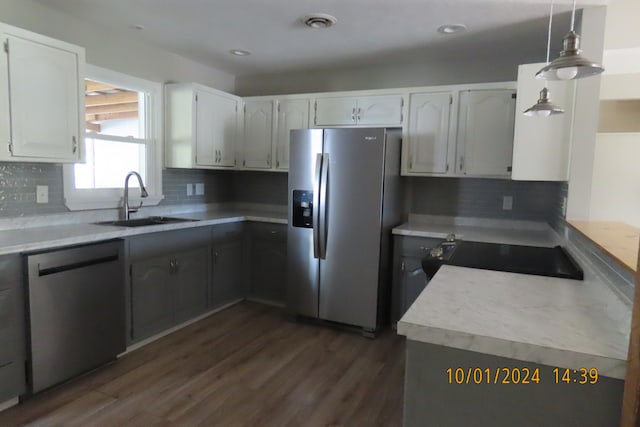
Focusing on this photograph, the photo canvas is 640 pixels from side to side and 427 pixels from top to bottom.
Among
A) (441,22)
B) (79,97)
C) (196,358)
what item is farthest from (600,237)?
(79,97)

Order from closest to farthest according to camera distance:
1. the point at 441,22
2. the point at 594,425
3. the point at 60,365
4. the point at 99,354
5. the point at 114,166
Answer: the point at 594,425 → the point at 60,365 → the point at 99,354 → the point at 441,22 → the point at 114,166

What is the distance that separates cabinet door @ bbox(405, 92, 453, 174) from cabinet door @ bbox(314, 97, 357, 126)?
0.54 meters

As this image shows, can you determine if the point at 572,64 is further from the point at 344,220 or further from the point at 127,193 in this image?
the point at 127,193

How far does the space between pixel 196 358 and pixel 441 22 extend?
9.40ft

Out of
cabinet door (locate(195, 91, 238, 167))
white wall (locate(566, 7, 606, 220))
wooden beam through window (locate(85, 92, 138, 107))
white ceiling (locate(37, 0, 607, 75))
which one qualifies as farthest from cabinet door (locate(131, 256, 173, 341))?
white wall (locate(566, 7, 606, 220))

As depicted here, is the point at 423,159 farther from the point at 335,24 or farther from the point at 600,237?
the point at 600,237

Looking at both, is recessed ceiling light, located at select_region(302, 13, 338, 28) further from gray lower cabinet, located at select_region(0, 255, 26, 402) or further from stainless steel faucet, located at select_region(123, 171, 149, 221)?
gray lower cabinet, located at select_region(0, 255, 26, 402)

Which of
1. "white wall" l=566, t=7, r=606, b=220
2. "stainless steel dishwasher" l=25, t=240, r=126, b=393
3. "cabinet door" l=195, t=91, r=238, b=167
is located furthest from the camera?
"cabinet door" l=195, t=91, r=238, b=167

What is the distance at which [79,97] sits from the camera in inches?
101

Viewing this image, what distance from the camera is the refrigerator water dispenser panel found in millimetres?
3334

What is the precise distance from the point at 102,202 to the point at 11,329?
4.08 ft

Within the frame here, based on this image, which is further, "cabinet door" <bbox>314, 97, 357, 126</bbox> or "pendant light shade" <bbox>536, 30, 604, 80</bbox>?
"cabinet door" <bbox>314, 97, 357, 126</bbox>

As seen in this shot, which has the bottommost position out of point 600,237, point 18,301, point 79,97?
point 18,301

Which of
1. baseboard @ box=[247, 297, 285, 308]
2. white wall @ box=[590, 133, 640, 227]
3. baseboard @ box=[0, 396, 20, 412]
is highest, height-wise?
white wall @ box=[590, 133, 640, 227]
